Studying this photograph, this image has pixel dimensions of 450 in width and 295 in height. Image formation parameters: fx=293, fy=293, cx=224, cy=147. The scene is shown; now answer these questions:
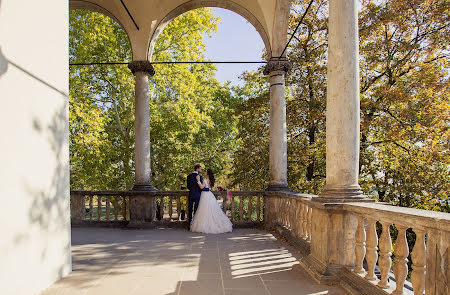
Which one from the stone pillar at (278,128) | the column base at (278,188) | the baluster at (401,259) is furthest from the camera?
the stone pillar at (278,128)

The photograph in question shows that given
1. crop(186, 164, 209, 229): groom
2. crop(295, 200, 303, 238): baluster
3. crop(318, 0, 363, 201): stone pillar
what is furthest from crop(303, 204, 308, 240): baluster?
crop(186, 164, 209, 229): groom

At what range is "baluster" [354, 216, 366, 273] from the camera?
3.67m

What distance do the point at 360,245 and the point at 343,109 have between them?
183cm

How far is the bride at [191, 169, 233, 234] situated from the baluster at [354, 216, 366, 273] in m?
4.31

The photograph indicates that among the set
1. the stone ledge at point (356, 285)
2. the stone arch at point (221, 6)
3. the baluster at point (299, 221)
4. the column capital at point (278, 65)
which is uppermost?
the stone arch at point (221, 6)

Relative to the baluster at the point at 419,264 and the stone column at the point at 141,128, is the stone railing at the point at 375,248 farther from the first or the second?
the stone column at the point at 141,128

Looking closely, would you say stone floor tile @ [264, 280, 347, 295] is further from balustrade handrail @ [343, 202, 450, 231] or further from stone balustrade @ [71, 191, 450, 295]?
balustrade handrail @ [343, 202, 450, 231]

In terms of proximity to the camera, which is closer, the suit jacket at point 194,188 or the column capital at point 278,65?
the column capital at point 278,65

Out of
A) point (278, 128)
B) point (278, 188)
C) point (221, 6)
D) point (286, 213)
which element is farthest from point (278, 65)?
point (286, 213)

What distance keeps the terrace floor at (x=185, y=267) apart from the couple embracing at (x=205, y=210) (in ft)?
1.82

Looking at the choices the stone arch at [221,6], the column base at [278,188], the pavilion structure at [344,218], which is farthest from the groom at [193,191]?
the stone arch at [221,6]

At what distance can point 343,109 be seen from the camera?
415cm

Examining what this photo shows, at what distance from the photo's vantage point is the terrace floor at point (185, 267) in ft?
12.3

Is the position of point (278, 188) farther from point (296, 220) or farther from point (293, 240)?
point (293, 240)
